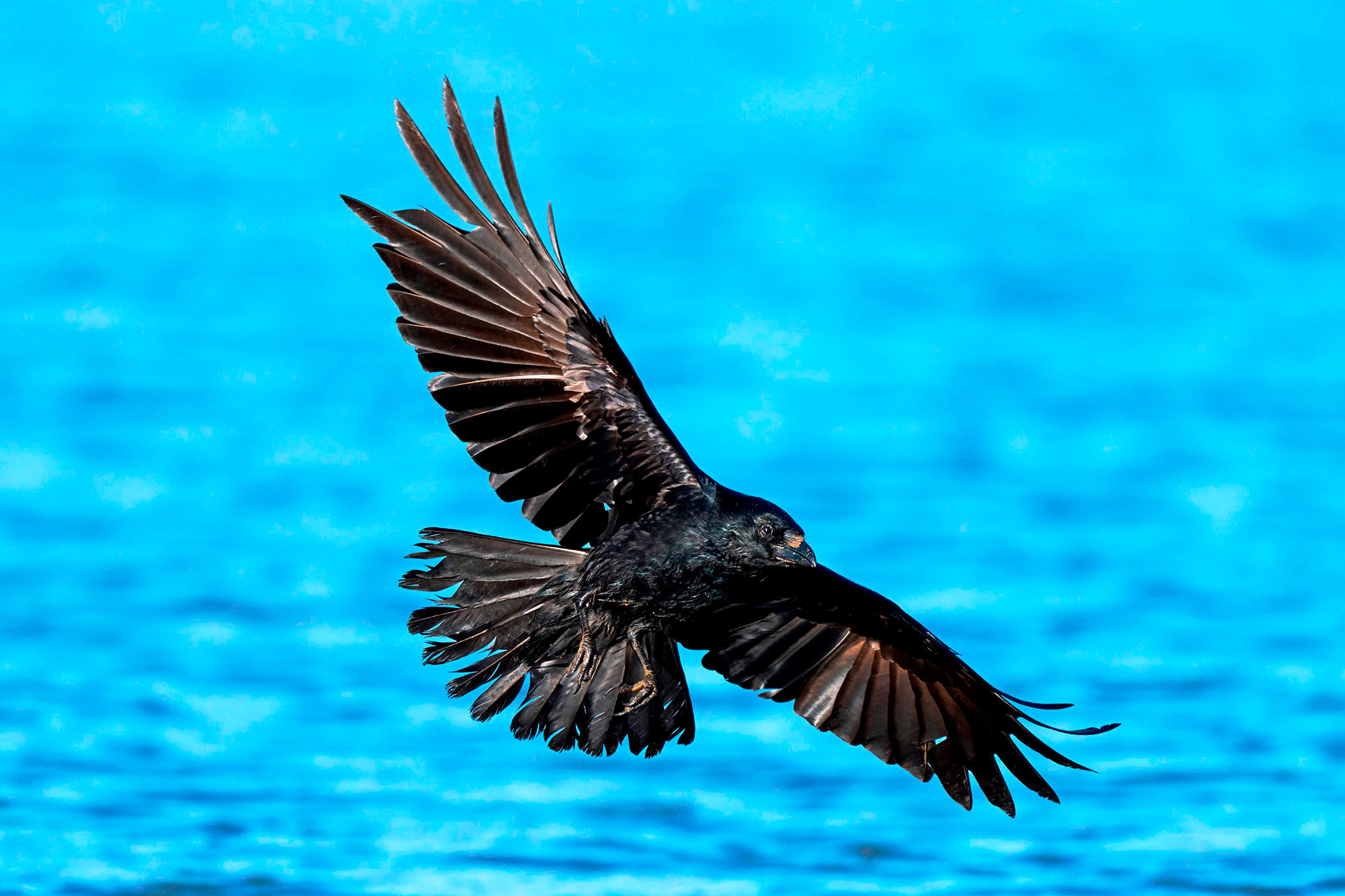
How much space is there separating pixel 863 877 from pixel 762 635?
139cm

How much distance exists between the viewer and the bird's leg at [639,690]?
9781 mm

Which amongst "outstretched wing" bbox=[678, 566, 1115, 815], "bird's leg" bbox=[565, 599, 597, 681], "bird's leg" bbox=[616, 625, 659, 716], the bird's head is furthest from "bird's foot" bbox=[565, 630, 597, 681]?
the bird's head

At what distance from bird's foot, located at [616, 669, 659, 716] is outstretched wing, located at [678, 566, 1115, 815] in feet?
1.14

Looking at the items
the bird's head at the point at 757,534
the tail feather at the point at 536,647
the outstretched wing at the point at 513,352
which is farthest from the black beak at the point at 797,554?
the tail feather at the point at 536,647

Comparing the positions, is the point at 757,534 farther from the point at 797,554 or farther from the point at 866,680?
the point at 866,680

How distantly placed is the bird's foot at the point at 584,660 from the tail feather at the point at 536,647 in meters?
0.01

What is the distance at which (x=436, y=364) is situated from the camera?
30.9ft

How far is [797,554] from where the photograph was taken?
9.41 metres

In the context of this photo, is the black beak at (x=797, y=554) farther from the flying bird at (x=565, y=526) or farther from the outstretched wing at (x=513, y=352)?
the outstretched wing at (x=513, y=352)

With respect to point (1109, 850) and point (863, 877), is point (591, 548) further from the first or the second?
point (1109, 850)

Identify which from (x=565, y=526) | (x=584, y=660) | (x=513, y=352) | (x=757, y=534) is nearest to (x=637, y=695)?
(x=584, y=660)

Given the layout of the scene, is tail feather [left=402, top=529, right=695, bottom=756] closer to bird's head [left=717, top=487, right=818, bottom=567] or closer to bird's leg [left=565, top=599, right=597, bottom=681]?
bird's leg [left=565, top=599, right=597, bottom=681]

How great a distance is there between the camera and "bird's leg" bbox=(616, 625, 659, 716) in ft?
32.1

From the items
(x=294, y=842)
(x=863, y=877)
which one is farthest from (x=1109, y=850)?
(x=294, y=842)
